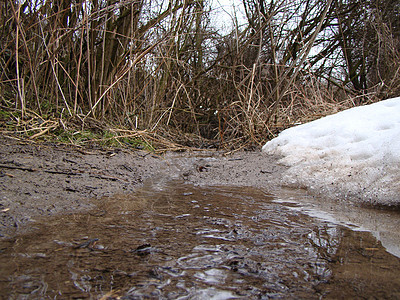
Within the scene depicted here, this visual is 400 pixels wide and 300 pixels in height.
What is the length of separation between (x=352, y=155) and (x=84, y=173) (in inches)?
71.3

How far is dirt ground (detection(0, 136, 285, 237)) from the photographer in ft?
4.32

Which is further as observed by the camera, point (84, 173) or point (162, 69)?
point (162, 69)

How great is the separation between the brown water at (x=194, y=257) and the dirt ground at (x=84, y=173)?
0.18m

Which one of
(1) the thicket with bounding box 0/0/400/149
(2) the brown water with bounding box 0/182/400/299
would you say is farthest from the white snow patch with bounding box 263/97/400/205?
(1) the thicket with bounding box 0/0/400/149

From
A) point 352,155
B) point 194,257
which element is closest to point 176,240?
point 194,257

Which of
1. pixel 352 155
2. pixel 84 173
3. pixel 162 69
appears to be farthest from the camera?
pixel 162 69

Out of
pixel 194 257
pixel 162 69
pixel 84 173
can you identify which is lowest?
pixel 194 257

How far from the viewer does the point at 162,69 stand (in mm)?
3951

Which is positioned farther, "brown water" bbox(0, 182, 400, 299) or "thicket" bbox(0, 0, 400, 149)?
"thicket" bbox(0, 0, 400, 149)

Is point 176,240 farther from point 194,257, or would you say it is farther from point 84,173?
point 84,173

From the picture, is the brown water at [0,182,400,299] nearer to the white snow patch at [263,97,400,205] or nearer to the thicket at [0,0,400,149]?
the white snow patch at [263,97,400,205]

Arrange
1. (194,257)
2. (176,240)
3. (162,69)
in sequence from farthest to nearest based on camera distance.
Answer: (162,69) < (176,240) < (194,257)

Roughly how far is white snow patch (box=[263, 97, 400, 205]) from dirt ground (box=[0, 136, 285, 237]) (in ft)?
0.73

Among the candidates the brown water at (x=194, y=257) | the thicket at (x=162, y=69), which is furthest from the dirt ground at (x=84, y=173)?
the thicket at (x=162, y=69)
